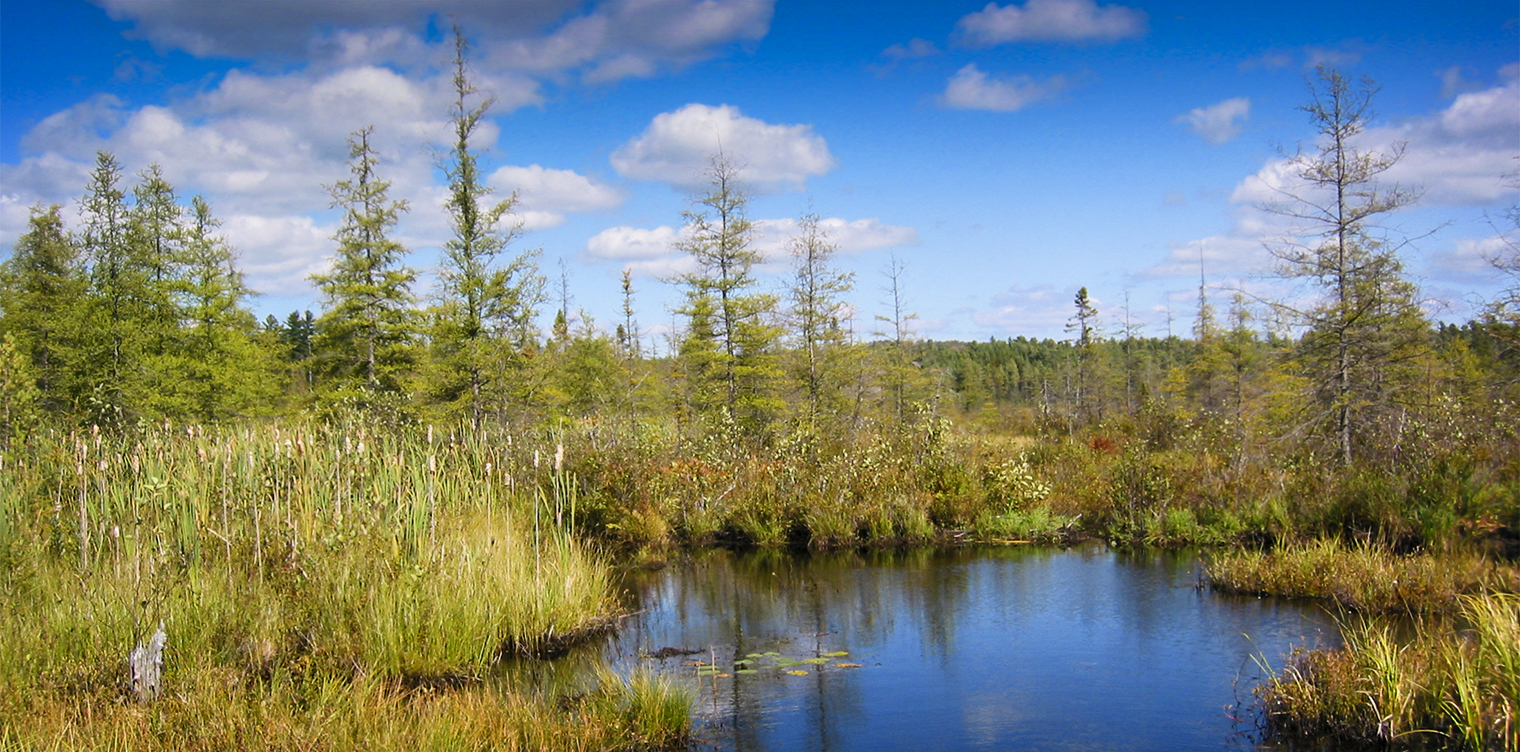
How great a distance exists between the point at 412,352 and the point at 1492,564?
2918cm

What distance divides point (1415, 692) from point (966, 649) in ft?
12.9

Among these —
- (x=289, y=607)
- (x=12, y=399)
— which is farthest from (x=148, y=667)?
(x=12, y=399)

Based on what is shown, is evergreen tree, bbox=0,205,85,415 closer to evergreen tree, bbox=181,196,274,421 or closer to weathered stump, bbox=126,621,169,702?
evergreen tree, bbox=181,196,274,421

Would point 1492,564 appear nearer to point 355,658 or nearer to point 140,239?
point 355,658

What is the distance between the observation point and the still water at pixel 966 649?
7.20 m

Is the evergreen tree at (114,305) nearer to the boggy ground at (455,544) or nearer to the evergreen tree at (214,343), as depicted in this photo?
the evergreen tree at (214,343)

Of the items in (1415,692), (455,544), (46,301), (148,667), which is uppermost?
(46,301)

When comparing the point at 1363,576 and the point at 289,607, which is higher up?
the point at 289,607

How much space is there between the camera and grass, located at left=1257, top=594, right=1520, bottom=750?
5719mm

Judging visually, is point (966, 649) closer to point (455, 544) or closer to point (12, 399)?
point (455, 544)

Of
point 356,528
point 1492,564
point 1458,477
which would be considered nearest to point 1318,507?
point 1458,477

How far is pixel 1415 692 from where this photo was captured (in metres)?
6.40

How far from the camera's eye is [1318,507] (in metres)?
13.4

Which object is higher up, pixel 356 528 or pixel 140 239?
pixel 140 239
